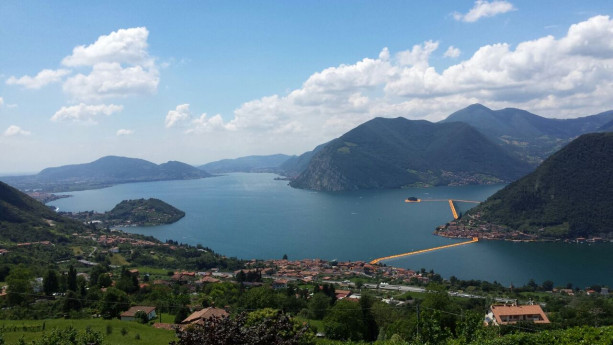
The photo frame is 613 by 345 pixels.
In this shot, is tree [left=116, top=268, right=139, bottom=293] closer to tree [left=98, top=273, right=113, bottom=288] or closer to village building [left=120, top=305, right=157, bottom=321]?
tree [left=98, top=273, right=113, bottom=288]

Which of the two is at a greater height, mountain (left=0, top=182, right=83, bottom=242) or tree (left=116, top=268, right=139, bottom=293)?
mountain (left=0, top=182, right=83, bottom=242)

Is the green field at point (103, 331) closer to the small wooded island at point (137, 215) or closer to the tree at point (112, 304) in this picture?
the tree at point (112, 304)

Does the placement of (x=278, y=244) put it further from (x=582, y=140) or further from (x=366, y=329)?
(x=582, y=140)

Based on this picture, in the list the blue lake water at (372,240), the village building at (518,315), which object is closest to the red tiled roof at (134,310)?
the village building at (518,315)

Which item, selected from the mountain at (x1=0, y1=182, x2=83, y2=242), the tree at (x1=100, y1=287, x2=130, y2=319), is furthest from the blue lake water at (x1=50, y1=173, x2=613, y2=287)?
the tree at (x1=100, y1=287, x2=130, y2=319)

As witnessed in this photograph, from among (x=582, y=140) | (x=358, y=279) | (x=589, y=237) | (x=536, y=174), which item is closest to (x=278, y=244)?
(x=358, y=279)

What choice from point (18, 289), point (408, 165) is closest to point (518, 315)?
point (18, 289)
